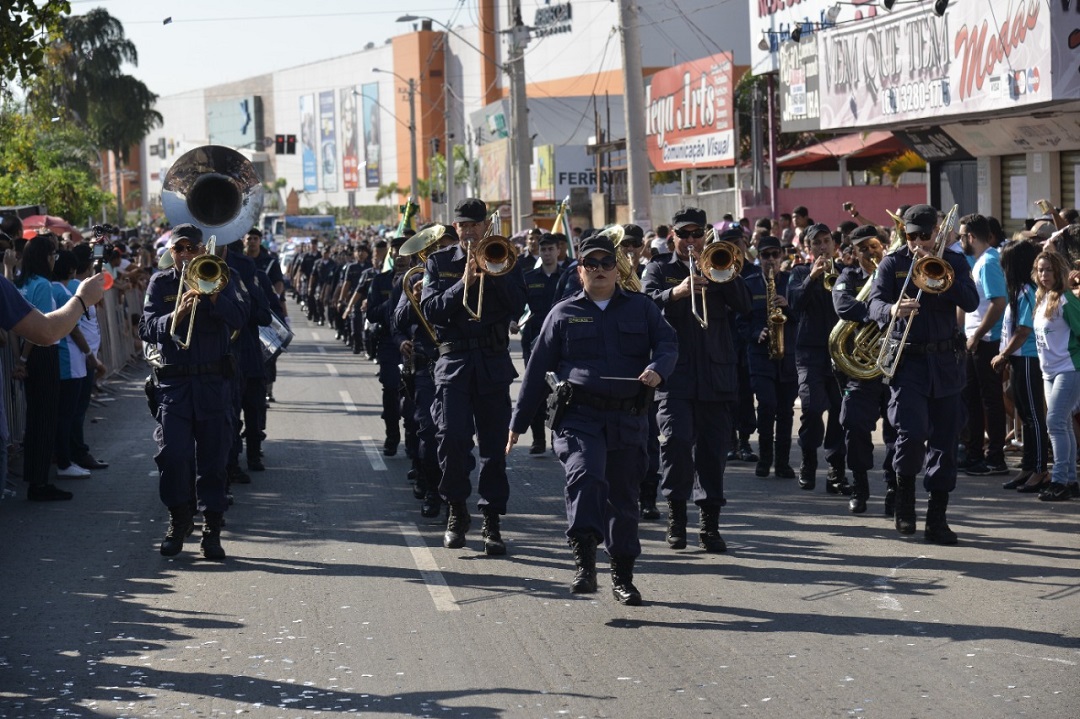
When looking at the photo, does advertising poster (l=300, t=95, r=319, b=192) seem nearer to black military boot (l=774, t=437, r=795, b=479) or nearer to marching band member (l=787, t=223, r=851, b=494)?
black military boot (l=774, t=437, r=795, b=479)

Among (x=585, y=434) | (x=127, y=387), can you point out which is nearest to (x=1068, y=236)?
(x=585, y=434)

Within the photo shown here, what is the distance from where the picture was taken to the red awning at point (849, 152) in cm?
2743

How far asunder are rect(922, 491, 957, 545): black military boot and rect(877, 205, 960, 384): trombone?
0.77 meters

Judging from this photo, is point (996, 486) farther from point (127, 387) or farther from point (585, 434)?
point (127, 387)

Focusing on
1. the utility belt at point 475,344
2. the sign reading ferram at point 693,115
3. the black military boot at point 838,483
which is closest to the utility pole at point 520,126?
the sign reading ferram at point 693,115

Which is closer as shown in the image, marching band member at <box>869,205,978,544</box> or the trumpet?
the trumpet

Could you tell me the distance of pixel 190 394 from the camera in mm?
9320

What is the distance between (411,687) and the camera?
646 centimetres

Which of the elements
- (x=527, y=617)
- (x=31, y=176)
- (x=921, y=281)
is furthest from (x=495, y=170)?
(x=527, y=617)

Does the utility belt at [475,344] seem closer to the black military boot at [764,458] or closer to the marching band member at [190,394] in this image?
the marching band member at [190,394]

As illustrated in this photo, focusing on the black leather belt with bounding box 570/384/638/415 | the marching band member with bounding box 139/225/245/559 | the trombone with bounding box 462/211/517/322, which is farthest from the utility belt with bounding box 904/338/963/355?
the marching band member with bounding box 139/225/245/559

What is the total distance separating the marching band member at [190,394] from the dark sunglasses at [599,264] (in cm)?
250

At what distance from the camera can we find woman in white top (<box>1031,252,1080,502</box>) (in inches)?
425

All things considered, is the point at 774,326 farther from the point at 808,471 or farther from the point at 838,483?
the point at 838,483
